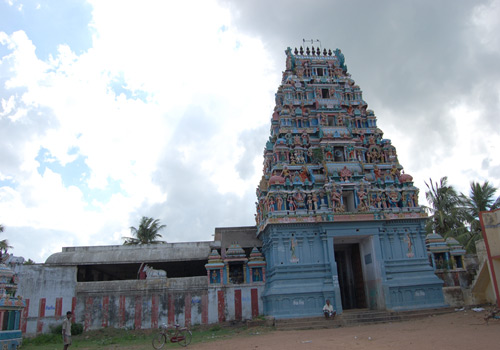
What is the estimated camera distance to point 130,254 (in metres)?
23.1

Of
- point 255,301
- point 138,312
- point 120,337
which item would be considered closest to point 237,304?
point 255,301

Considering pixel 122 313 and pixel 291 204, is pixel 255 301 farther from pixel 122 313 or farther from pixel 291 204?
pixel 122 313

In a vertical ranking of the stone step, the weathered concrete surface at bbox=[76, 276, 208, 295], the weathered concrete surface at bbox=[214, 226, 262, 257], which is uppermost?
the weathered concrete surface at bbox=[214, 226, 262, 257]

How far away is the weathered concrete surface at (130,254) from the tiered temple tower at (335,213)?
4162 mm

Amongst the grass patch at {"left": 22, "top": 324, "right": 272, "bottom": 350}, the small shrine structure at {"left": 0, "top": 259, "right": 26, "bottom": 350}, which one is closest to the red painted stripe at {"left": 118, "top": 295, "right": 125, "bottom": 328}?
the grass patch at {"left": 22, "top": 324, "right": 272, "bottom": 350}

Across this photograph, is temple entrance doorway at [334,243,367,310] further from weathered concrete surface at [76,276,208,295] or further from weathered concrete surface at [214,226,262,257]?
weathered concrete surface at [76,276,208,295]

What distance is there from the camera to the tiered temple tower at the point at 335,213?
19.7 m

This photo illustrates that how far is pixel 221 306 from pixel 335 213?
7.81 meters

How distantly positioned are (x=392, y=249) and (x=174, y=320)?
39.8 ft

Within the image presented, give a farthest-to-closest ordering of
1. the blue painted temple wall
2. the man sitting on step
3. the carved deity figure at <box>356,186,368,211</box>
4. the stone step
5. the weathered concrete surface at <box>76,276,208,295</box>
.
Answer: the carved deity figure at <box>356,186,368,211</box> < the weathered concrete surface at <box>76,276,208,295</box> < the blue painted temple wall < the man sitting on step < the stone step

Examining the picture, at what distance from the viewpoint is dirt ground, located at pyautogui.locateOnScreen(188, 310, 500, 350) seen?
35.4ft

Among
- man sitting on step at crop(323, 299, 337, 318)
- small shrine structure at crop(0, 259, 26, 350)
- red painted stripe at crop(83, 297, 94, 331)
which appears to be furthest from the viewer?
red painted stripe at crop(83, 297, 94, 331)

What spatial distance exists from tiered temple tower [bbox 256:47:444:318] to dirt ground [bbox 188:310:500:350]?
3080 mm

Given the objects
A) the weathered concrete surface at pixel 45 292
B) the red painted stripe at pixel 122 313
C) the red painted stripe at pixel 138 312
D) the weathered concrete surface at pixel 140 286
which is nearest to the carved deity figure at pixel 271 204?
the weathered concrete surface at pixel 140 286
